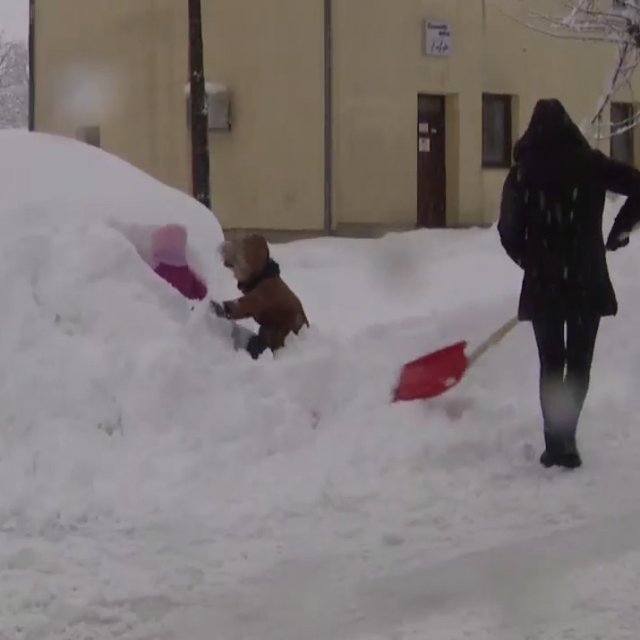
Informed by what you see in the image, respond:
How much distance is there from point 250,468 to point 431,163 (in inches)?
494

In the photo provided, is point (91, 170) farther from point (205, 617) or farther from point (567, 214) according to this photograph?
point (205, 617)

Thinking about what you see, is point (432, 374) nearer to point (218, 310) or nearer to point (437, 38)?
point (218, 310)

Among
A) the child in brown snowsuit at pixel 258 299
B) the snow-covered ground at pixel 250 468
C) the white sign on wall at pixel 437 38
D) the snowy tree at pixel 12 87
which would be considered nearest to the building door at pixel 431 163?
the white sign on wall at pixel 437 38

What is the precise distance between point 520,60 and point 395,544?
14517 mm

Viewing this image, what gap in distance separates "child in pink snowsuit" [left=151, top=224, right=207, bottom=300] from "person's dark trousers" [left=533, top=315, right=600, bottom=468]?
1.99 meters

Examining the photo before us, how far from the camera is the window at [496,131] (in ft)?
60.1

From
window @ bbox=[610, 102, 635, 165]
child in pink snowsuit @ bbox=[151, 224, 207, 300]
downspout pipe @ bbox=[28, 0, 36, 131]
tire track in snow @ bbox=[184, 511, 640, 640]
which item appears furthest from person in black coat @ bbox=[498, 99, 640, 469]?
downspout pipe @ bbox=[28, 0, 36, 131]

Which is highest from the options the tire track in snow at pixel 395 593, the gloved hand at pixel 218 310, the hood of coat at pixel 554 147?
the hood of coat at pixel 554 147

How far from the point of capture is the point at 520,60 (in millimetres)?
18125

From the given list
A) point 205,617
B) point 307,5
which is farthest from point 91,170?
point 307,5

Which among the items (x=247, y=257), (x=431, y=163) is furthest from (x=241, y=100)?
(x=247, y=257)

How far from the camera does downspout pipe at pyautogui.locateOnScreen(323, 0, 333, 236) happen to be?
15.8m

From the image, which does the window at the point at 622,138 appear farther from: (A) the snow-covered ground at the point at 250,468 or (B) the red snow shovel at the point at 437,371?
(B) the red snow shovel at the point at 437,371

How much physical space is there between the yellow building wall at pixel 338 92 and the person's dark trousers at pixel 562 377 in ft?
34.6
